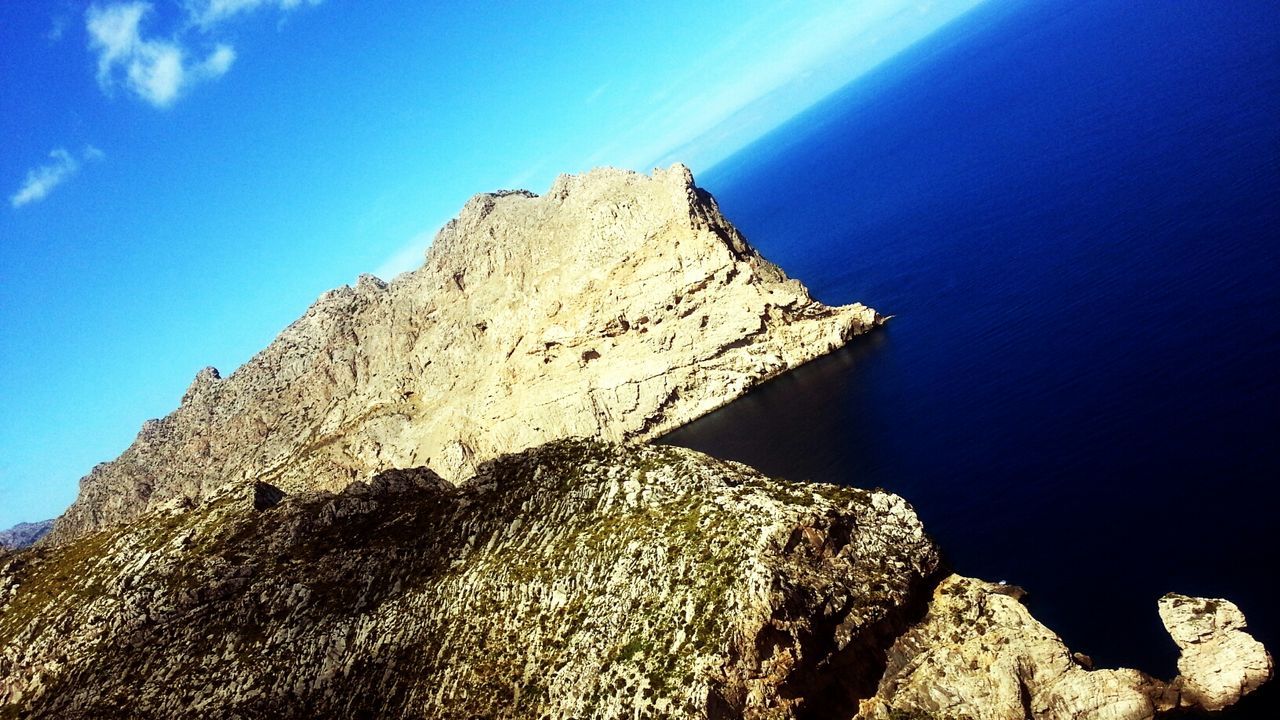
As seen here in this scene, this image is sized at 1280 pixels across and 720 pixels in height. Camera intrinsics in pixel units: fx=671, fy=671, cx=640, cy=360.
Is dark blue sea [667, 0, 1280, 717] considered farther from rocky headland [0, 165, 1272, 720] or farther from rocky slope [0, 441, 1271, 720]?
rocky slope [0, 441, 1271, 720]

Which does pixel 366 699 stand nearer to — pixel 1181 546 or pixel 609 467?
pixel 609 467

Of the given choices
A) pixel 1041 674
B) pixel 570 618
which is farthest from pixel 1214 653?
pixel 570 618

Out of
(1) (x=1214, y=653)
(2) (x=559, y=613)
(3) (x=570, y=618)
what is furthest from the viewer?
(2) (x=559, y=613)

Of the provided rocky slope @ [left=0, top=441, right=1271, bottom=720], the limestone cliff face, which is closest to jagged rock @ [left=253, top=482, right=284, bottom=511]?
rocky slope @ [left=0, top=441, right=1271, bottom=720]

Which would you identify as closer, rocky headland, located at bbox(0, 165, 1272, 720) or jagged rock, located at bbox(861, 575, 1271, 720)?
jagged rock, located at bbox(861, 575, 1271, 720)

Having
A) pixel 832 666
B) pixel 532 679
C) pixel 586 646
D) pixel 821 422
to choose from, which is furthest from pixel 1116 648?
pixel 821 422

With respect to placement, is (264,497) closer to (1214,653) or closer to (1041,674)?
(1041,674)
